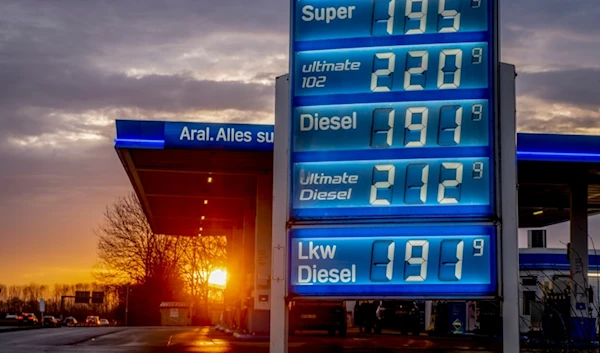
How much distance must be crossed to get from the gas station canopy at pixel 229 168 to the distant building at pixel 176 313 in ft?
112

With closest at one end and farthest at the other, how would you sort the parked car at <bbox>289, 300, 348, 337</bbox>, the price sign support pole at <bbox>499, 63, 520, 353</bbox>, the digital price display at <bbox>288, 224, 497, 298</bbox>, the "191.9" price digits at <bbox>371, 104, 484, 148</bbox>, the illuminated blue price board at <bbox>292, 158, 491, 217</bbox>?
the price sign support pole at <bbox>499, 63, 520, 353</bbox>, the digital price display at <bbox>288, 224, 497, 298</bbox>, the illuminated blue price board at <bbox>292, 158, 491, 217</bbox>, the "191.9" price digits at <bbox>371, 104, 484, 148</bbox>, the parked car at <bbox>289, 300, 348, 337</bbox>

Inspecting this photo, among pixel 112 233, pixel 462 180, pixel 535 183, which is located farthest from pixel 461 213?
pixel 112 233

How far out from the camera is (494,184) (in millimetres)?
10320

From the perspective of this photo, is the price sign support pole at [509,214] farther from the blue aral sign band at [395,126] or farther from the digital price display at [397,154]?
the blue aral sign band at [395,126]

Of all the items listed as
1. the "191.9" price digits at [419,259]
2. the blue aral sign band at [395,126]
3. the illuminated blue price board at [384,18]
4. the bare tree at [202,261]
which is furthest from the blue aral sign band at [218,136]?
the bare tree at [202,261]

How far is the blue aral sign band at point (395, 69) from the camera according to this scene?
35.2 ft

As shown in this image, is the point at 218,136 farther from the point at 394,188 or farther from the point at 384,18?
the point at 394,188

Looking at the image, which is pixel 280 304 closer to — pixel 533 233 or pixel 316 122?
pixel 316 122

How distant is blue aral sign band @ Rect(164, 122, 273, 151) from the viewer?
26.4m

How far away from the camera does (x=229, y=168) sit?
103 feet

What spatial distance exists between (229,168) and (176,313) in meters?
48.8

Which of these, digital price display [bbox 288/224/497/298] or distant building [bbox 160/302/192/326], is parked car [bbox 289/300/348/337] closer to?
digital price display [bbox 288/224/497/298]

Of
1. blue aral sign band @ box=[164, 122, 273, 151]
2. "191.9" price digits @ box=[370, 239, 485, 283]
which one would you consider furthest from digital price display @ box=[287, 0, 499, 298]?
blue aral sign band @ box=[164, 122, 273, 151]

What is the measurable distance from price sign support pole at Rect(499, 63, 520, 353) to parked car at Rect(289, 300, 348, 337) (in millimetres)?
22074
